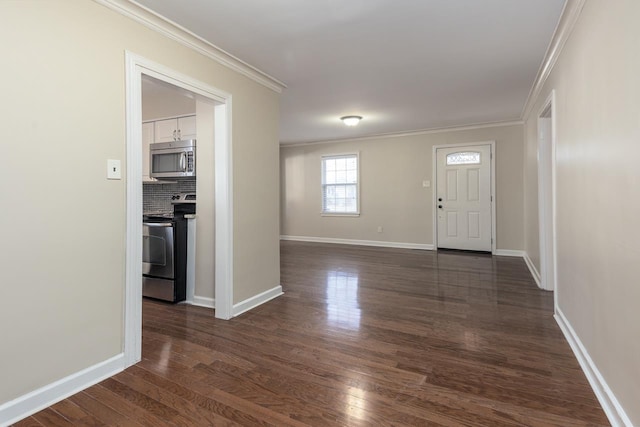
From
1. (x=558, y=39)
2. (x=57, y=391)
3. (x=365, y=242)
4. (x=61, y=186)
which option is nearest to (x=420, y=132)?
(x=365, y=242)

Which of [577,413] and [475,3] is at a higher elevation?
[475,3]

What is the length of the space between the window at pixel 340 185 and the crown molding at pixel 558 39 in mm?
3907

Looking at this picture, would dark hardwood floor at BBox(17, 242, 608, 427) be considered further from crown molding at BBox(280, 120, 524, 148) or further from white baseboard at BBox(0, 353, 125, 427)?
crown molding at BBox(280, 120, 524, 148)

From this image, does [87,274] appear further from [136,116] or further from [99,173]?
[136,116]

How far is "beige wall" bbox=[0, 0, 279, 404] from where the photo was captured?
1648 mm

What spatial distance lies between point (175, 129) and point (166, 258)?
1.59 meters

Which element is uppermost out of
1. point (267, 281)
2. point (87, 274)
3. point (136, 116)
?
point (136, 116)

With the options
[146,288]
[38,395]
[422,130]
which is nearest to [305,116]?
[422,130]

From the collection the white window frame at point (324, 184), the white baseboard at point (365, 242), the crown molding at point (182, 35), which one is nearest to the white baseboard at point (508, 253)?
the white baseboard at point (365, 242)

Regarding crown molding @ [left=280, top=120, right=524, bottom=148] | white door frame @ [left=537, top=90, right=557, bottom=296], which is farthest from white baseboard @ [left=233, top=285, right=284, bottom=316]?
crown molding @ [left=280, top=120, right=524, bottom=148]

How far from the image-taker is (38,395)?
1.74 meters

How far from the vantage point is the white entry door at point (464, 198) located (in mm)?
6191

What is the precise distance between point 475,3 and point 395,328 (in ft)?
7.93

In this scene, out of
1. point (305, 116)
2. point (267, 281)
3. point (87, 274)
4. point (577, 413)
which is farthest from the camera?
point (305, 116)
